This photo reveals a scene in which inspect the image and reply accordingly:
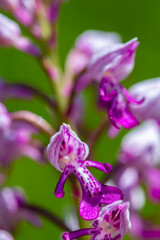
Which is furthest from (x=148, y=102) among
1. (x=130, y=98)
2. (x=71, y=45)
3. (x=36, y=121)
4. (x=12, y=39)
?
(x=71, y=45)

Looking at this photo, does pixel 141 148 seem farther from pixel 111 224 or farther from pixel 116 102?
pixel 111 224

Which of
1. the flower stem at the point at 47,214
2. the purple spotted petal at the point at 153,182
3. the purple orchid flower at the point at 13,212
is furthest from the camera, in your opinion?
the purple spotted petal at the point at 153,182

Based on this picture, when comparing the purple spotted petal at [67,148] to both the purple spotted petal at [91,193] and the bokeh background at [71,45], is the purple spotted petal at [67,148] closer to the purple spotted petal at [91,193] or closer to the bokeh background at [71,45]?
the purple spotted petal at [91,193]

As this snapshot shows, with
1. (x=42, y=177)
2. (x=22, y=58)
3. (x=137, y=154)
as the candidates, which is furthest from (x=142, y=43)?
(x=137, y=154)

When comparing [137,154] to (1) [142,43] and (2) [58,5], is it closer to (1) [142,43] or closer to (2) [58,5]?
(2) [58,5]

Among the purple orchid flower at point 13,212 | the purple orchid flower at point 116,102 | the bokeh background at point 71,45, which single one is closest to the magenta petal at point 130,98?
the purple orchid flower at point 116,102

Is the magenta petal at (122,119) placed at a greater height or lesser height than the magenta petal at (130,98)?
lesser

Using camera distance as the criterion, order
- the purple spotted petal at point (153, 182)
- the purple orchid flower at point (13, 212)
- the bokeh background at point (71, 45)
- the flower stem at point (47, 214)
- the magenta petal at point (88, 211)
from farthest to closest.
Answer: the bokeh background at point (71, 45), the purple spotted petal at point (153, 182), the purple orchid flower at point (13, 212), the flower stem at point (47, 214), the magenta petal at point (88, 211)
